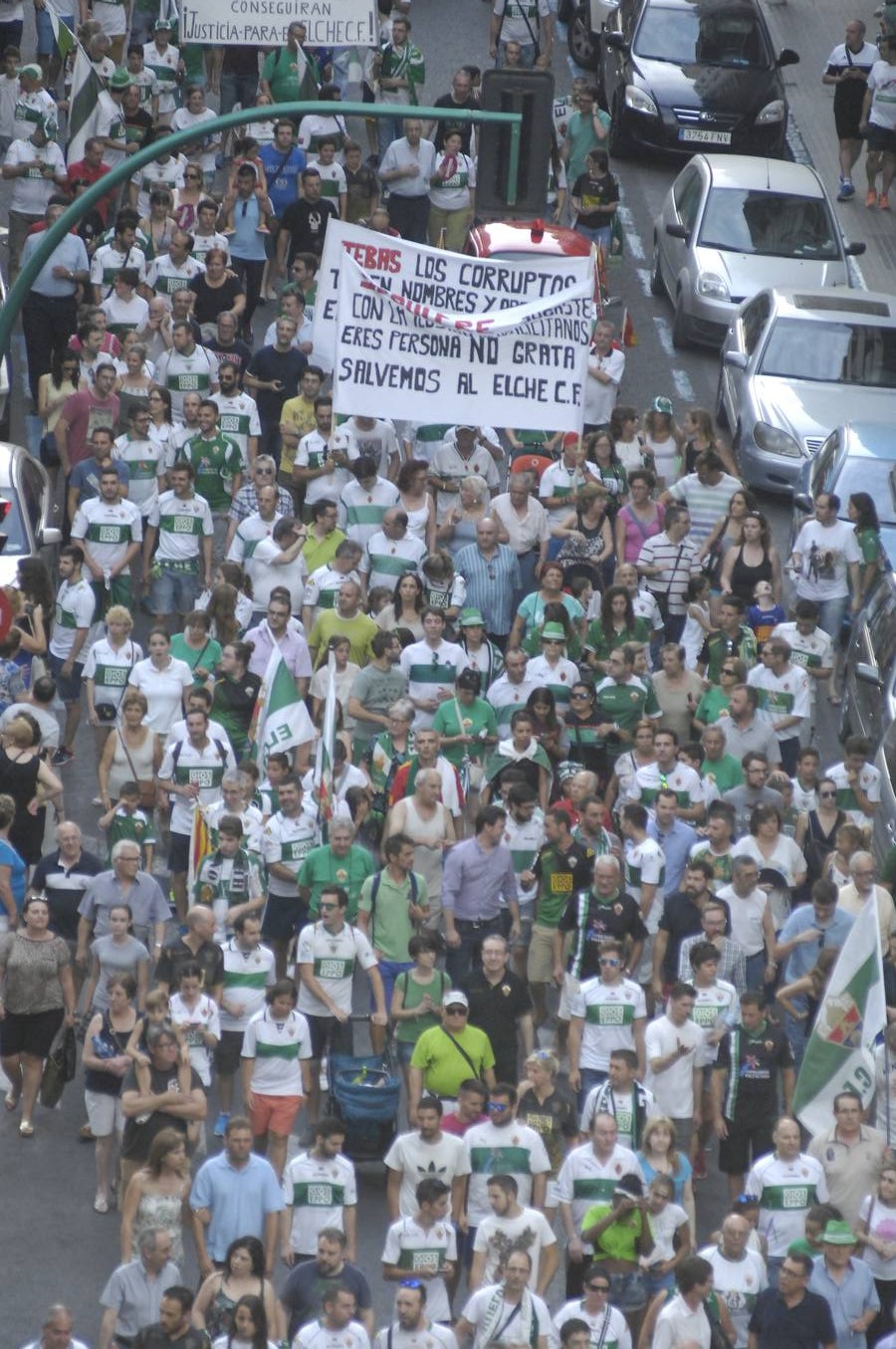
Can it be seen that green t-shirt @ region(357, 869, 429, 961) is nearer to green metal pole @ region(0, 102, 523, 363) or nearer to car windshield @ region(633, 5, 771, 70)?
green metal pole @ region(0, 102, 523, 363)

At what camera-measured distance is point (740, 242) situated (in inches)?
1065

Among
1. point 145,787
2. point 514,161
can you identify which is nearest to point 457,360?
point 514,161

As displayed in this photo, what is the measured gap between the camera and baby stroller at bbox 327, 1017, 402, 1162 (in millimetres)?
16266

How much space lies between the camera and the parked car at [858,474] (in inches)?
852

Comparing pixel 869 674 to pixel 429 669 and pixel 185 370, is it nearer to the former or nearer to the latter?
pixel 429 669

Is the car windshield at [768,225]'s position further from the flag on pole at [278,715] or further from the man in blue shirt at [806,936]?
the man in blue shirt at [806,936]

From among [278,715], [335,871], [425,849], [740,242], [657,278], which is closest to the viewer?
[335,871]

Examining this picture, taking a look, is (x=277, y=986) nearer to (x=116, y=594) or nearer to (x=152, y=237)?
(x=116, y=594)

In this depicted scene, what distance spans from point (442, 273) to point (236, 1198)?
7212 millimetres

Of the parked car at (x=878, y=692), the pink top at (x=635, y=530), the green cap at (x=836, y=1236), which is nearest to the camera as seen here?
the green cap at (x=836, y=1236)

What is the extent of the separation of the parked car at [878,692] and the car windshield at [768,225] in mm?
7070

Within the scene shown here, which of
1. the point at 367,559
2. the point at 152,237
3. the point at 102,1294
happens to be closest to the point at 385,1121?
the point at 102,1294

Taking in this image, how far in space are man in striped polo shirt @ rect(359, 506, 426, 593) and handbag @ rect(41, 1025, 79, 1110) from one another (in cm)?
446

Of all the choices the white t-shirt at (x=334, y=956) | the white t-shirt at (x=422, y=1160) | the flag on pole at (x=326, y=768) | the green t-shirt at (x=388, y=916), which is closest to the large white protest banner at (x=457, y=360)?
the flag on pole at (x=326, y=768)
